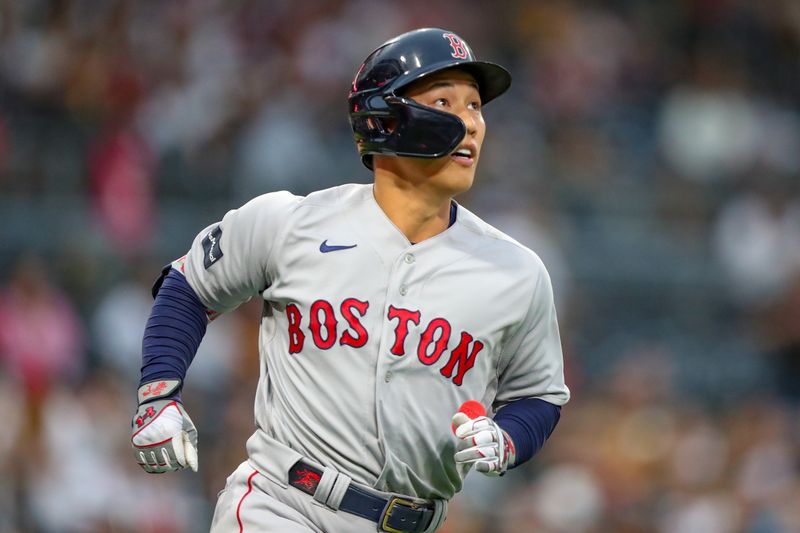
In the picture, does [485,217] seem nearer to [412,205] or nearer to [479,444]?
[412,205]

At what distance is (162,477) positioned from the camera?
845 centimetres

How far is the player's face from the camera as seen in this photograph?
400cm

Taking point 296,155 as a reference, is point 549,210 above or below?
below

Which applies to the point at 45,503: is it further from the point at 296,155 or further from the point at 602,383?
the point at 602,383

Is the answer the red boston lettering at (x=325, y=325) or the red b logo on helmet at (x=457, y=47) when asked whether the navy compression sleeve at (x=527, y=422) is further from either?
the red b logo on helmet at (x=457, y=47)

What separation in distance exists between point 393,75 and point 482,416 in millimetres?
1064

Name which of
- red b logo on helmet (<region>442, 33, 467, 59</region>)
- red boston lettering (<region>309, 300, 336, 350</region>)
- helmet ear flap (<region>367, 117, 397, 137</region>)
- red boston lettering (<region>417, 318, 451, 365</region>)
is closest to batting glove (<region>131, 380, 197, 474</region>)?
red boston lettering (<region>309, 300, 336, 350</region>)

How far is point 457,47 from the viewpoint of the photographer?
4004mm

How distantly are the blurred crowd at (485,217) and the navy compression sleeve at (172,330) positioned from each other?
4.04 m

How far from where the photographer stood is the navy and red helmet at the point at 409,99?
12.9 feet

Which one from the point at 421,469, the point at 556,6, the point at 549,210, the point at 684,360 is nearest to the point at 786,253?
the point at 684,360

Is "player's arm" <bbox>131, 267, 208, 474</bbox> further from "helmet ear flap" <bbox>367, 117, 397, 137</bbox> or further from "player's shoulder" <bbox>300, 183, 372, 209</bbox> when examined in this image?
"helmet ear flap" <bbox>367, 117, 397, 137</bbox>

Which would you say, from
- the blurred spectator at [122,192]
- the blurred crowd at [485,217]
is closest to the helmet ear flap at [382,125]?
the blurred crowd at [485,217]

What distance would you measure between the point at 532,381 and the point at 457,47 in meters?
1.06
